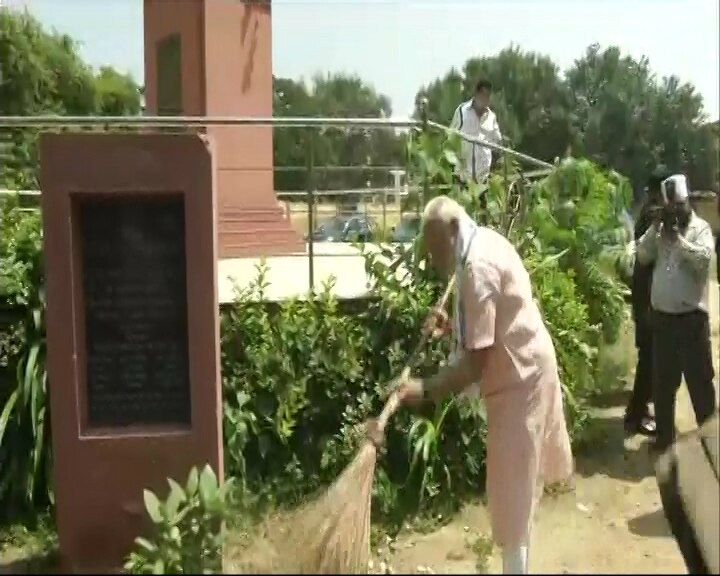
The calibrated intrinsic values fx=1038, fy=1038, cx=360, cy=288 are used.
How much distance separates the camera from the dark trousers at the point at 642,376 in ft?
21.5

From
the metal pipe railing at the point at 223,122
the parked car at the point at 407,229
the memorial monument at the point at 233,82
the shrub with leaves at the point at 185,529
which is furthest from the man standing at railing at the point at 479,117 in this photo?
the shrub with leaves at the point at 185,529

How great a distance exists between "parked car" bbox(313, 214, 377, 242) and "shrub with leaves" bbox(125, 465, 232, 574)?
2778 mm

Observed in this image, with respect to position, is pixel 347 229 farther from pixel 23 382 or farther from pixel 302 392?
pixel 23 382

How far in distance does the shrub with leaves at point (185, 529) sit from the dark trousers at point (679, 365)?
3230 mm

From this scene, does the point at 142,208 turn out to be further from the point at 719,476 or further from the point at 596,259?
the point at 596,259

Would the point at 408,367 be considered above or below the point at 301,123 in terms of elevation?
below

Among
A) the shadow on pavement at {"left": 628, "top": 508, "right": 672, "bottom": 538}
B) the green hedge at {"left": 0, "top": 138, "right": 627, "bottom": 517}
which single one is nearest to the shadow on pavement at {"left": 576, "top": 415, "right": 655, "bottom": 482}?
the shadow on pavement at {"left": 628, "top": 508, "right": 672, "bottom": 538}

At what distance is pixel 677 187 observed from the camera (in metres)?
5.45

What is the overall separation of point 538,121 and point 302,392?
862 cm

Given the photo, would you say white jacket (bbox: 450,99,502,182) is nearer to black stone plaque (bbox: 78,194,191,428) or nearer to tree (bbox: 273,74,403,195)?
tree (bbox: 273,74,403,195)

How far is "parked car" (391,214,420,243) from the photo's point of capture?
5.60m

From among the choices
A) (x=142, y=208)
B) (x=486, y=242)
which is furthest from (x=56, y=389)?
(x=486, y=242)

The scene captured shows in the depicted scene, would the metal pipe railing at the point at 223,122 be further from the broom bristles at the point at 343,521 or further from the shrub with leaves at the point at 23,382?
the broom bristles at the point at 343,521

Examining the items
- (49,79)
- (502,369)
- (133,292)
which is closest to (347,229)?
(133,292)
